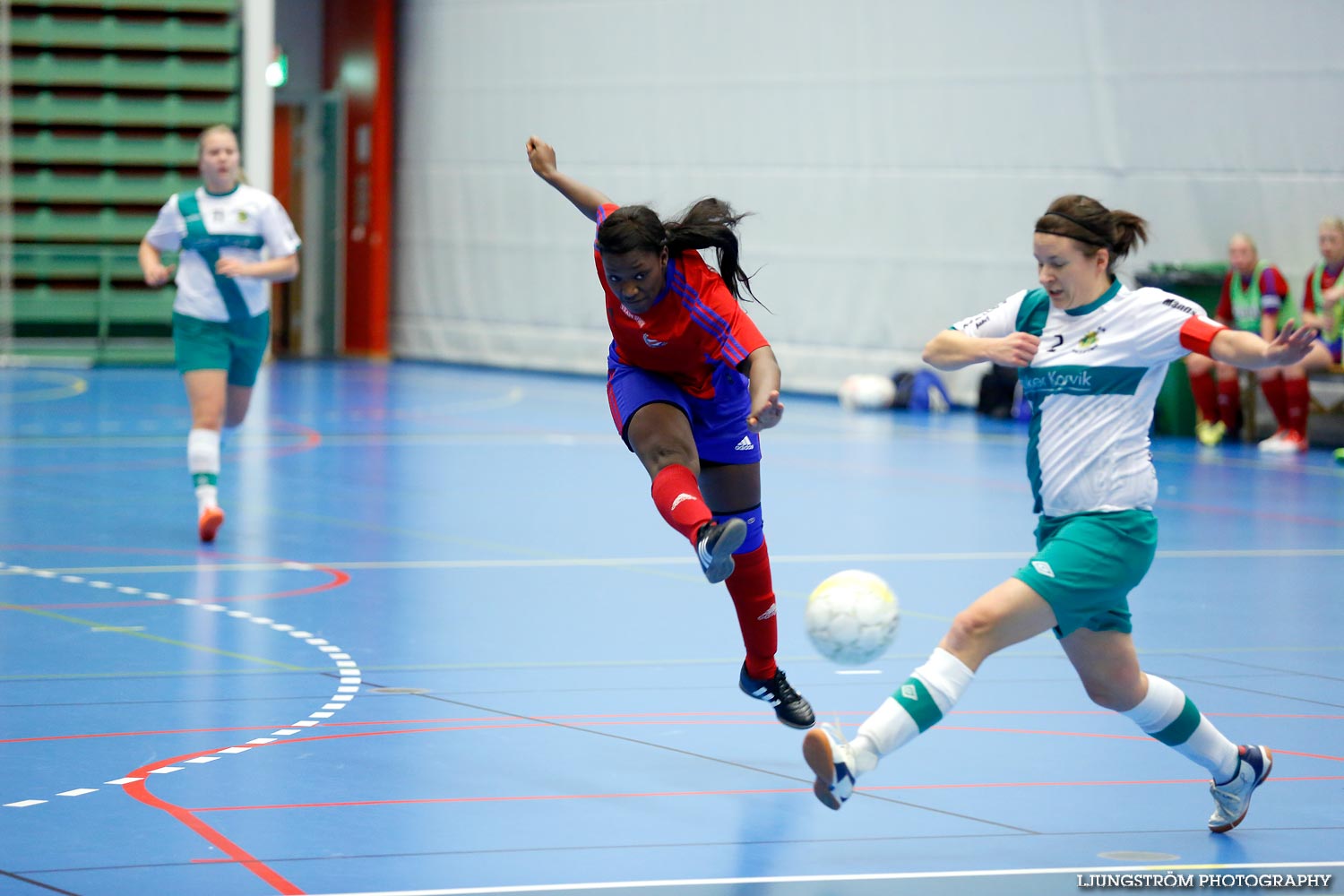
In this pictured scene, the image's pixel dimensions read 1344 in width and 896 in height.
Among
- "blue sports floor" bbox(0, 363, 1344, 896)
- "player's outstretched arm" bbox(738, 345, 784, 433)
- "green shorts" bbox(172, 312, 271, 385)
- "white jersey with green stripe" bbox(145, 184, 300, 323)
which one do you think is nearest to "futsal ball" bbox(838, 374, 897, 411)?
"blue sports floor" bbox(0, 363, 1344, 896)

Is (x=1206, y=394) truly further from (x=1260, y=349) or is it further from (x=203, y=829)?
(x=203, y=829)

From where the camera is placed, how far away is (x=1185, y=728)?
489 centimetres

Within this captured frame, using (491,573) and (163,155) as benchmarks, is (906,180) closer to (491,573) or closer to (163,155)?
(163,155)

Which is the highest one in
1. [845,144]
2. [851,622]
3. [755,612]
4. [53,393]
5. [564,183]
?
[845,144]

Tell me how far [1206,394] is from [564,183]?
1198 cm

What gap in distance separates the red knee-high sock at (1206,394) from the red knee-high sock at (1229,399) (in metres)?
0.07

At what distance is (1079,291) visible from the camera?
4.94 m

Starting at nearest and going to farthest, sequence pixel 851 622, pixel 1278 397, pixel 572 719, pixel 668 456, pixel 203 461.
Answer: pixel 851 622, pixel 668 456, pixel 572 719, pixel 203 461, pixel 1278 397

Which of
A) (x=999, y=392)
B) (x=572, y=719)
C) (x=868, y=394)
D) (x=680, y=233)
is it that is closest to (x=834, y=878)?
(x=572, y=719)

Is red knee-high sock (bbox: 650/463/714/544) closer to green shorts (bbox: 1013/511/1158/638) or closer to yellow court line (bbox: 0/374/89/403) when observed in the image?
green shorts (bbox: 1013/511/1158/638)

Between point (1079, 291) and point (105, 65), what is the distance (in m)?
20.6

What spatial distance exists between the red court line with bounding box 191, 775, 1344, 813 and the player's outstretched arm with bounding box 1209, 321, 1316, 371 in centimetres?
144

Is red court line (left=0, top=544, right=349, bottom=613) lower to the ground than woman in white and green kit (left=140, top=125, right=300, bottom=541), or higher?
lower

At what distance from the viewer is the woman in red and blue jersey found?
5516mm
